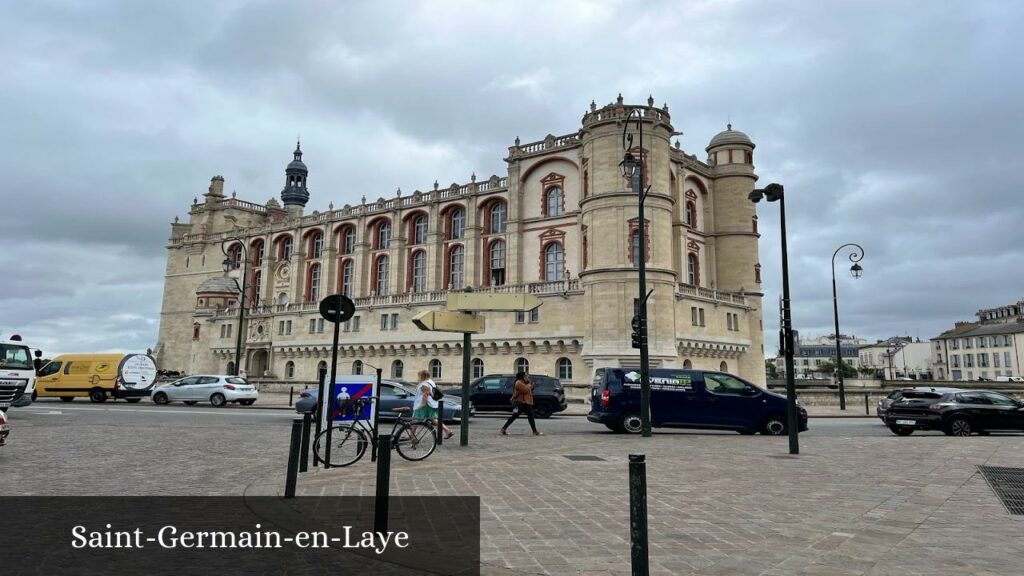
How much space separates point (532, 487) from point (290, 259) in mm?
58365

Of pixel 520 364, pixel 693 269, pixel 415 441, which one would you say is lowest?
pixel 415 441

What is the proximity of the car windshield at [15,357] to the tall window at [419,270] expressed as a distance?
35.0 m

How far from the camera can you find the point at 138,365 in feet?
94.4

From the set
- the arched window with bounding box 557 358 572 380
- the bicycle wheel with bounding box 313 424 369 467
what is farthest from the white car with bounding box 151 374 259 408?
the bicycle wheel with bounding box 313 424 369 467

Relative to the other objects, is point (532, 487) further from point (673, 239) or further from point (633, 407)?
point (673, 239)

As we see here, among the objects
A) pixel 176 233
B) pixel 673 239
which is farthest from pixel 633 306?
pixel 176 233

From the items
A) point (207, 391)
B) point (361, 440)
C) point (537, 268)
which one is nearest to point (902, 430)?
Result: point (361, 440)

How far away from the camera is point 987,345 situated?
258 feet

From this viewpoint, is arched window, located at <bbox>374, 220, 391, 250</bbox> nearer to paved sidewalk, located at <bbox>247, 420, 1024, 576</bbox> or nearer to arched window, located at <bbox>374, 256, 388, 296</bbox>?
arched window, located at <bbox>374, 256, 388, 296</bbox>

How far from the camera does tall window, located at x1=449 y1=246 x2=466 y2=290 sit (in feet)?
167

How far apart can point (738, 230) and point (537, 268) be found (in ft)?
47.9

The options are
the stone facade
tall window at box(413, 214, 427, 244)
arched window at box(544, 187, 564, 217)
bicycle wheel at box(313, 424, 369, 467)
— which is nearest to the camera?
bicycle wheel at box(313, 424, 369, 467)

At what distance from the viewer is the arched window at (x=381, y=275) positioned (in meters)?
55.6
